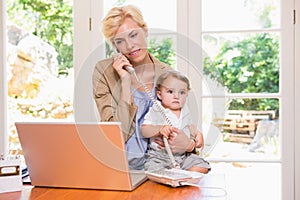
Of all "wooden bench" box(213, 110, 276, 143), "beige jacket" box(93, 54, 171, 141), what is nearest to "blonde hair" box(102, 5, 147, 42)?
"beige jacket" box(93, 54, 171, 141)

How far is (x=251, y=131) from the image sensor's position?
2.43 m

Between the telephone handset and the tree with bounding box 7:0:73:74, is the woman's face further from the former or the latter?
the tree with bounding box 7:0:73:74

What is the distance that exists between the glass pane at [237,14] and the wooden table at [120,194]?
4.75ft

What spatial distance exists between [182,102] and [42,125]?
40 cm

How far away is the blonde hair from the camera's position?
4.63ft

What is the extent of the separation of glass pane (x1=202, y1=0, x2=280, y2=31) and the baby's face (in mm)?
1315

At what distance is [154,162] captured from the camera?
4.05ft

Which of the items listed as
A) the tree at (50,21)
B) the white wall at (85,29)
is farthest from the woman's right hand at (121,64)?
the tree at (50,21)

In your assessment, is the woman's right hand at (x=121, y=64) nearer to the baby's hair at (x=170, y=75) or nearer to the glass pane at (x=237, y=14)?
the baby's hair at (x=170, y=75)

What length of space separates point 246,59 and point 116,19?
4.01 feet

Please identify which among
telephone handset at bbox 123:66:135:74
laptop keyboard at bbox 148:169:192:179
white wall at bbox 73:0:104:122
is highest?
white wall at bbox 73:0:104:122

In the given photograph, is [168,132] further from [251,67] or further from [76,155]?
[251,67]
